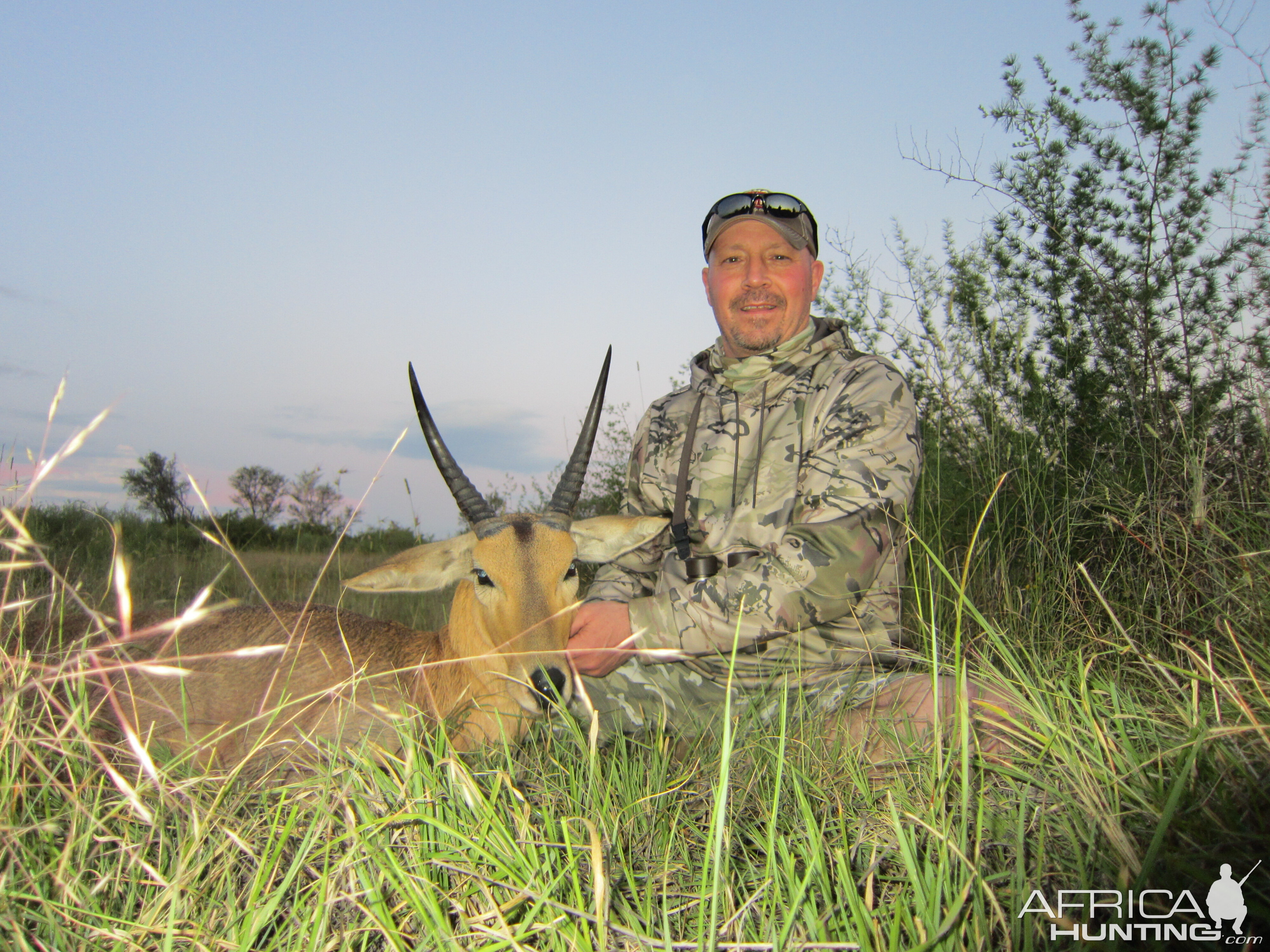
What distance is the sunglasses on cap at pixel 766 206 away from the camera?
5.14m

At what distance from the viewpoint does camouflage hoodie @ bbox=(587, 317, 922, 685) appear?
3705 millimetres

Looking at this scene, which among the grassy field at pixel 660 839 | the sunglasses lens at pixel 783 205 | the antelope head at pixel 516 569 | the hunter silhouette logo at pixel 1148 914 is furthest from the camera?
the sunglasses lens at pixel 783 205

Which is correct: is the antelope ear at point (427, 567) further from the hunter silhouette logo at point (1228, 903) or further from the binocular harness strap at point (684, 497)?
the hunter silhouette logo at point (1228, 903)

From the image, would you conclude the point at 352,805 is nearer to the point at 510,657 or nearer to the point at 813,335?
the point at 510,657

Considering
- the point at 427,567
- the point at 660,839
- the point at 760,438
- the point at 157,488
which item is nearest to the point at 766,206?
the point at 760,438

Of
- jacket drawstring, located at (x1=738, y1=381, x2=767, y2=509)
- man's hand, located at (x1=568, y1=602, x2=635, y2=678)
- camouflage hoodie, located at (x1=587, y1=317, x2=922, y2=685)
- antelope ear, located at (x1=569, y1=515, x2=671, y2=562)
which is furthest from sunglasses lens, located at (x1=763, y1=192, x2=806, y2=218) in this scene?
man's hand, located at (x1=568, y1=602, x2=635, y2=678)

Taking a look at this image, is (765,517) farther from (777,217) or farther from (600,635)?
(777,217)

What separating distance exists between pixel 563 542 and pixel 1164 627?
9.64 ft

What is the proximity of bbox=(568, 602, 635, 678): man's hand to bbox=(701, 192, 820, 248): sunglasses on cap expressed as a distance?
2849mm

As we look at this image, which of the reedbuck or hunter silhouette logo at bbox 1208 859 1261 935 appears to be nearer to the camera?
hunter silhouette logo at bbox 1208 859 1261 935

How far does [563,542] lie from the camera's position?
433 centimetres

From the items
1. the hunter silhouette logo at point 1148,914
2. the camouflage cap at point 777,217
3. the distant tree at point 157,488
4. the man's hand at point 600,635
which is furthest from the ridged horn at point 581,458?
the distant tree at point 157,488

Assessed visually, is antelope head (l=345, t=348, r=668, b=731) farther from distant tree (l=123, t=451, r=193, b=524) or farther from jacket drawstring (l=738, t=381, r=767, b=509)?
distant tree (l=123, t=451, r=193, b=524)

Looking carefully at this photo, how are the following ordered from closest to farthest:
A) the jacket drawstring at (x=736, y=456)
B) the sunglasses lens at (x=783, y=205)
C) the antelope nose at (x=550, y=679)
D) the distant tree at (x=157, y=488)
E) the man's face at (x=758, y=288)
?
1. the antelope nose at (x=550, y=679)
2. the jacket drawstring at (x=736, y=456)
3. the man's face at (x=758, y=288)
4. the sunglasses lens at (x=783, y=205)
5. the distant tree at (x=157, y=488)
